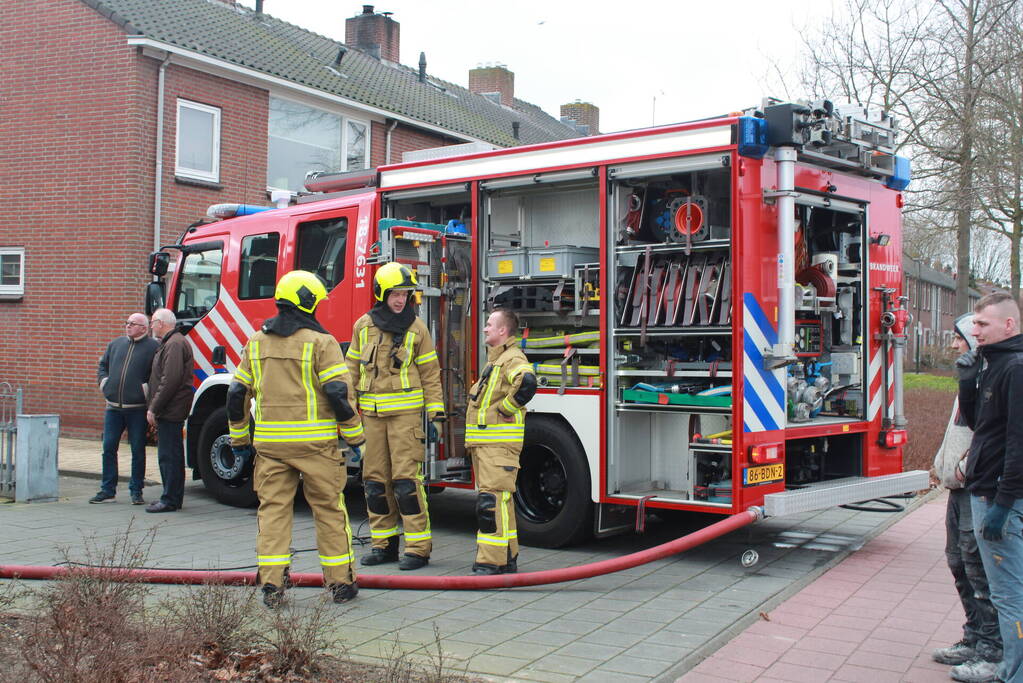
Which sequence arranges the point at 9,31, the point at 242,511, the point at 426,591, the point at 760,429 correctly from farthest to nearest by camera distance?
the point at 9,31, the point at 242,511, the point at 760,429, the point at 426,591

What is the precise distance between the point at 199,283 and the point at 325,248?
1.70 metres

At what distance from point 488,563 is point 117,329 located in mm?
9394

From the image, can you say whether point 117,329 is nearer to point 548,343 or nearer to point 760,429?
point 548,343

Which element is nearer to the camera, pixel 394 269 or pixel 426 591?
pixel 426 591

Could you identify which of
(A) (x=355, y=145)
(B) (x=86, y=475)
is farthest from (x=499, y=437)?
(A) (x=355, y=145)

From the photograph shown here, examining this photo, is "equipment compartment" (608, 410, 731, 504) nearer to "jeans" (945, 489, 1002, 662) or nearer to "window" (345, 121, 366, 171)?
"jeans" (945, 489, 1002, 662)

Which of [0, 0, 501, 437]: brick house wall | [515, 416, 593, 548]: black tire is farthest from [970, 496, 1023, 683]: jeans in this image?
[0, 0, 501, 437]: brick house wall

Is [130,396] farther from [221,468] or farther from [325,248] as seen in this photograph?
[325,248]

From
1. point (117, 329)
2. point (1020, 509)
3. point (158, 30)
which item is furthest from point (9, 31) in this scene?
point (1020, 509)

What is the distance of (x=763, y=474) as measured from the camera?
6758 millimetres

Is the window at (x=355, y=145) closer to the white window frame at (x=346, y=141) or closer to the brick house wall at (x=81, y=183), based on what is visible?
the white window frame at (x=346, y=141)

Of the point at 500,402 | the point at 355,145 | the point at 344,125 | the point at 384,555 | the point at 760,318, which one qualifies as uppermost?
the point at 344,125

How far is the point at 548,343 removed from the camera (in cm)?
780

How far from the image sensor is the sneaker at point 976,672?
475 centimetres
